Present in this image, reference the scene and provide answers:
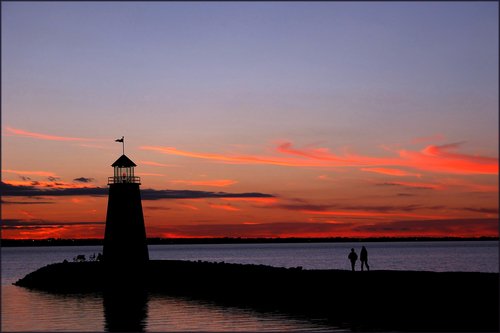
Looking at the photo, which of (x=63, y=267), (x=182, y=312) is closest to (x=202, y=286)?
(x=182, y=312)

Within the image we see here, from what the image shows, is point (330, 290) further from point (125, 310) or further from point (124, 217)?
point (124, 217)

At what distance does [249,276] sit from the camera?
45.9 meters

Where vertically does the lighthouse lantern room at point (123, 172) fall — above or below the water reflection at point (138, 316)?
above

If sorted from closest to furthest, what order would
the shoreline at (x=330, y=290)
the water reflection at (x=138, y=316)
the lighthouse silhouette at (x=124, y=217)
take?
the shoreline at (x=330, y=290) → the water reflection at (x=138, y=316) → the lighthouse silhouette at (x=124, y=217)

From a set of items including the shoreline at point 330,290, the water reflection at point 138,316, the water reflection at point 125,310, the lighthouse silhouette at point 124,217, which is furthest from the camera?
the lighthouse silhouette at point 124,217

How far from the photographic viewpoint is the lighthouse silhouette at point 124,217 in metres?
50.1

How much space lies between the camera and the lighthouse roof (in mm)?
50469

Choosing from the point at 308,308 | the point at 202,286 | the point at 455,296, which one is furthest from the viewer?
the point at 202,286

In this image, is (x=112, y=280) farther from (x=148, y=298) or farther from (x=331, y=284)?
(x=331, y=284)

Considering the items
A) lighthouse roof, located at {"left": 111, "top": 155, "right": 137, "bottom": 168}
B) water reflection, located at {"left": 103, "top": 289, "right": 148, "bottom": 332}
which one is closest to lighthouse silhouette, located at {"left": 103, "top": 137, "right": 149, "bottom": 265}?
lighthouse roof, located at {"left": 111, "top": 155, "right": 137, "bottom": 168}

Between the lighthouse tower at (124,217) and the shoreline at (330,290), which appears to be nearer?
the shoreline at (330,290)

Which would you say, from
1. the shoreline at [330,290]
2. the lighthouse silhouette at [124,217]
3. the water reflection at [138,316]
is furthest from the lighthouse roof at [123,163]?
the water reflection at [138,316]

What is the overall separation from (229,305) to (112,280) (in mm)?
16030

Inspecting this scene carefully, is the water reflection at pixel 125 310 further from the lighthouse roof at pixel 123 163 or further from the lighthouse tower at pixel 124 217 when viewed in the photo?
the lighthouse roof at pixel 123 163
